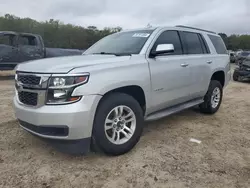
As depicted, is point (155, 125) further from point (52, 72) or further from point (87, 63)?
point (52, 72)

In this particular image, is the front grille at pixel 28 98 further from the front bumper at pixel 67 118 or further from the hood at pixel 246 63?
the hood at pixel 246 63

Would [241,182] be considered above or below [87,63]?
below

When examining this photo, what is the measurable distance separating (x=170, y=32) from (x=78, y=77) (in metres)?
2.27

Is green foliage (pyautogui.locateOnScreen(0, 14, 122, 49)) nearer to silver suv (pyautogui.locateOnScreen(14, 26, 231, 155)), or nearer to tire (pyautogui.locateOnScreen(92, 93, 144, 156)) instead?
silver suv (pyautogui.locateOnScreen(14, 26, 231, 155))

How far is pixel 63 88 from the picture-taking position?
10.2 feet

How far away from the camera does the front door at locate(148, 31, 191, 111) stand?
13.5ft

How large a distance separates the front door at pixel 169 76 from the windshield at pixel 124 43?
0.24 metres

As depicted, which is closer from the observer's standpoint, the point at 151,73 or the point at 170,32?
the point at 151,73

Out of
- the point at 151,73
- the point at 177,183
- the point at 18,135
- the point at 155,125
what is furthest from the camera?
the point at 155,125

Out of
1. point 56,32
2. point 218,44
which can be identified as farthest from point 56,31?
point 218,44

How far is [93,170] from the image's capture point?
10.9 feet

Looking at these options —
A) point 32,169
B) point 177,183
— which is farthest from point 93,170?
point 177,183

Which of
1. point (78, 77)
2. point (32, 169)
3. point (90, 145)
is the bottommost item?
point (32, 169)

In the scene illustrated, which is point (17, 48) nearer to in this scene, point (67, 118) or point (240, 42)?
point (67, 118)
